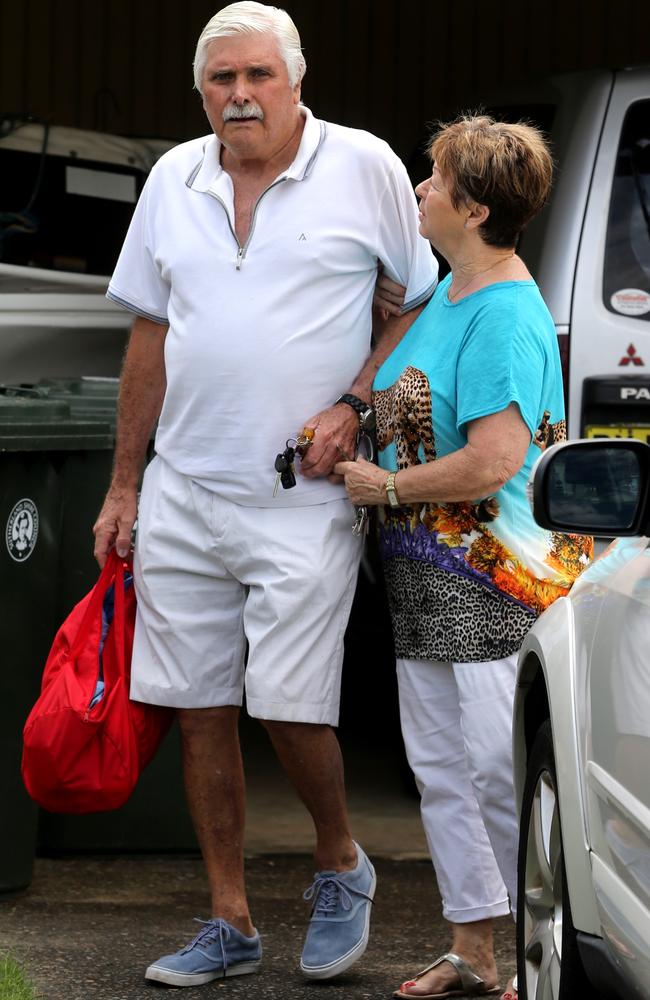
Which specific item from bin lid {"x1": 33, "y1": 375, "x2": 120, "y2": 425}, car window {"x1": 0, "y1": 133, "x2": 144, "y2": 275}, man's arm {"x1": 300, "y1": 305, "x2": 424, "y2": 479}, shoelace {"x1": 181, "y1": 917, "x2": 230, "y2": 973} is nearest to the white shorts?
man's arm {"x1": 300, "y1": 305, "x2": 424, "y2": 479}

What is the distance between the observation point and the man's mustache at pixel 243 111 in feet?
12.3

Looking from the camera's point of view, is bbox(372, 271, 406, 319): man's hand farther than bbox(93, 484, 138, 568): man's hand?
No

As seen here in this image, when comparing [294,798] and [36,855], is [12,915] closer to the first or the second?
[36,855]

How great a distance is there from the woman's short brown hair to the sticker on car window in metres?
1.34

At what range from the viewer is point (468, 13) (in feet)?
34.1

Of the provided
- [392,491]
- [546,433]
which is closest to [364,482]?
[392,491]

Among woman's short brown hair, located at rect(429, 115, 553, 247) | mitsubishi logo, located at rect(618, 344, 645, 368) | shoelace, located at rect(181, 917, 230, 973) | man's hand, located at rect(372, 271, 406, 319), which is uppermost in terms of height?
woman's short brown hair, located at rect(429, 115, 553, 247)

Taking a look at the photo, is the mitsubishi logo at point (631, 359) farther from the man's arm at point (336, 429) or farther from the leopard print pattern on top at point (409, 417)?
the leopard print pattern on top at point (409, 417)

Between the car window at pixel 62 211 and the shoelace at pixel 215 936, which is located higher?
the car window at pixel 62 211

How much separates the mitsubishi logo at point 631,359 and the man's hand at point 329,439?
1217 millimetres

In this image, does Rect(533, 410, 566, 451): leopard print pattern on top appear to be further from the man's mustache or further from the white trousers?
the man's mustache

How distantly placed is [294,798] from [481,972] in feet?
6.98

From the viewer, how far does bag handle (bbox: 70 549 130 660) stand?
3.97 metres

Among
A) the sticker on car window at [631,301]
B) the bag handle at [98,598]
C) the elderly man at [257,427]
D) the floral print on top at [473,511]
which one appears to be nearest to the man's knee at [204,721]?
the elderly man at [257,427]
